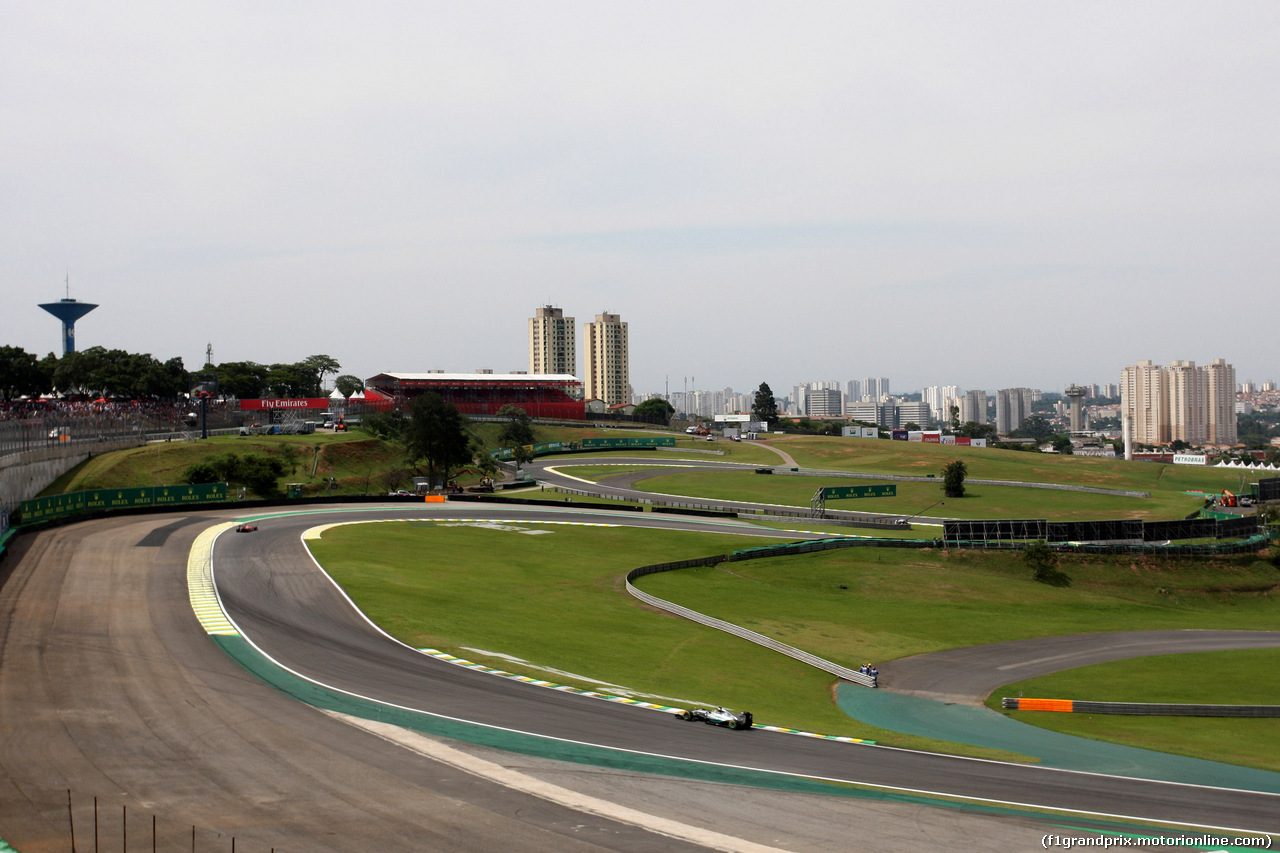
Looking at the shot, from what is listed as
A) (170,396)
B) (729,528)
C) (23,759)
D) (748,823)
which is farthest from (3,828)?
(170,396)

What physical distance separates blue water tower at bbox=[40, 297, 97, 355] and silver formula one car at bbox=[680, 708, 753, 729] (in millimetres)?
212439

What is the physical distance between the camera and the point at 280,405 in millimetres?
131750

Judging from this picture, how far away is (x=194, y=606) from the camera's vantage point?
3678 centimetres

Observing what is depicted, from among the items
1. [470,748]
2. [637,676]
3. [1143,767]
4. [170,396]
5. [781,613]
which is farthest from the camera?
[170,396]

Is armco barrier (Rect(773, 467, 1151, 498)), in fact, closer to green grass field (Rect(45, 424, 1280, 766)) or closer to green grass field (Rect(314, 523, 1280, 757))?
green grass field (Rect(45, 424, 1280, 766))

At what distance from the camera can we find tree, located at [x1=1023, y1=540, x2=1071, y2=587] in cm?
6162

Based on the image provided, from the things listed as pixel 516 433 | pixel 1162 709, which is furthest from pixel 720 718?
pixel 516 433

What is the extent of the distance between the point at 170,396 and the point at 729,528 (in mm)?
113379

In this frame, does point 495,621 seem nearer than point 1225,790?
No

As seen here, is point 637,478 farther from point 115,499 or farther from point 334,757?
point 334,757

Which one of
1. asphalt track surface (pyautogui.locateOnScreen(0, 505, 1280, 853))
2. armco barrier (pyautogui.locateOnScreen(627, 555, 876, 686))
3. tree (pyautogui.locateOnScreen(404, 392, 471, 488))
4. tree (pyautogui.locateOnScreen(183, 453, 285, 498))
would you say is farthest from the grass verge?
tree (pyautogui.locateOnScreen(404, 392, 471, 488))

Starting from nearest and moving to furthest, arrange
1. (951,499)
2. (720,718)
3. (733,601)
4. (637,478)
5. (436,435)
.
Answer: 1. (720,718)
2. (733,601)
3. (436,435)
4. (951,499)
5. (637,478)

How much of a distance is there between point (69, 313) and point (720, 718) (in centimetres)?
21910

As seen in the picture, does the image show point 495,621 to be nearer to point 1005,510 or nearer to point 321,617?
point 321,617
